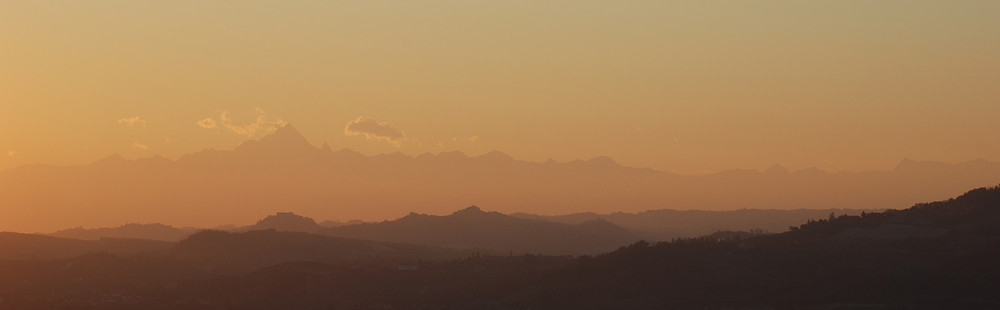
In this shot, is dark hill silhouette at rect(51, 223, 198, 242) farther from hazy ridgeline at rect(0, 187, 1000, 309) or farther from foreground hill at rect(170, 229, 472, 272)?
hazy ridgeline at rect(0, 187, 1000, 309)

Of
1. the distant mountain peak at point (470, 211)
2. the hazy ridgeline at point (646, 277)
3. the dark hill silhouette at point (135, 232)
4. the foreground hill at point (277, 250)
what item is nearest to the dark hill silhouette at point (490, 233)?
the distant mountain peak at point (470, 211)

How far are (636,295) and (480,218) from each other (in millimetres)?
99003

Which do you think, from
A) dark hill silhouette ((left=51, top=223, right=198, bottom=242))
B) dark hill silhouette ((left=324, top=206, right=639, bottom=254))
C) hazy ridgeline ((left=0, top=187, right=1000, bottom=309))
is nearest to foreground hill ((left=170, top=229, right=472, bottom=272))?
hazy ridgeline ((left=0, top=187, right=1000, bottom=309))

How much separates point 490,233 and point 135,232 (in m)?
58.6

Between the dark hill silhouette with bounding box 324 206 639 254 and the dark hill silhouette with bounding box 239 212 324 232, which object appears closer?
the dark hill silhouette with bounding box 324 206 639 254

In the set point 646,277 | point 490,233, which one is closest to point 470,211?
point 490,233

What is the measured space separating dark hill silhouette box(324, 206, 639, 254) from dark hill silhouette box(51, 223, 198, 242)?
112 ft

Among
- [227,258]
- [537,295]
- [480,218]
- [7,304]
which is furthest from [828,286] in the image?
[480,218]

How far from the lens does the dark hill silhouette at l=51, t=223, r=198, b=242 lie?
500 feet

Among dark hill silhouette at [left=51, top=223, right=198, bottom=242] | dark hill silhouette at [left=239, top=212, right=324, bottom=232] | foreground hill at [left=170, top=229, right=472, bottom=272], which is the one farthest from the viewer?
dark hill silhouette at [left=51, top=223, right=198, bottom=242]

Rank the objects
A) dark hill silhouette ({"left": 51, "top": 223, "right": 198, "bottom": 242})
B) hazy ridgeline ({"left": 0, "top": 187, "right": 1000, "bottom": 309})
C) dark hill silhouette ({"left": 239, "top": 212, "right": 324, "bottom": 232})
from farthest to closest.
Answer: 1. dark hill silhouette ({"left": 51, "top": 223, "right": 198, "bottom": 242})
2. dark hill silhouette ({"left": 239, "top": 212, "right": 324, "bottom": 232})
3. hazy ridgeline ({"left": 0, "top": 187, "right": 1000, "bottom": 309})

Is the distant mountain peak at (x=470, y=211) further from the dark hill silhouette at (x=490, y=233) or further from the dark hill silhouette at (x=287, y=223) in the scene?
the dark hill silhouette at (x=287, y=223)

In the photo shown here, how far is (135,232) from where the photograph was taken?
522ft

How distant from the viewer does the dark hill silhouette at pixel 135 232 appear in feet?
500
